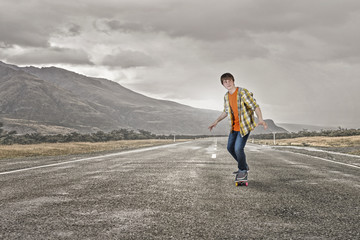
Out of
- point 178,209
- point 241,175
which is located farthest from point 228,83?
point 178,209

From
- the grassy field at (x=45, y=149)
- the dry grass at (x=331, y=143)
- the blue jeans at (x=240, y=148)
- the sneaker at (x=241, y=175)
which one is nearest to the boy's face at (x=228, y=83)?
the blue jeans at (x=240, y=148)

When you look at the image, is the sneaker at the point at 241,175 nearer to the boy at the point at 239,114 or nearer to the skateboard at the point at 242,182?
the skateboard at the point at 242,182

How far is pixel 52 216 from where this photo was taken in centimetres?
324

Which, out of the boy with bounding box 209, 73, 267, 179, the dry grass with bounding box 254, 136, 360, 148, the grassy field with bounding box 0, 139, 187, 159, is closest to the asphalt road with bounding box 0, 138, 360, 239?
the boy with bounding box 209, 73, 267, 179

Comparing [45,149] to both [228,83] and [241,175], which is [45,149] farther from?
[241,175]

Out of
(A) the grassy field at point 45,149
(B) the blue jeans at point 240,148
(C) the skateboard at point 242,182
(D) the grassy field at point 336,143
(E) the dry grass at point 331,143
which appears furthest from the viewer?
(E) the dry grass at point 331,143

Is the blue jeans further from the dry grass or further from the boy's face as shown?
the dry grass

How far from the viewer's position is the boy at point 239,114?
5781 millimetres

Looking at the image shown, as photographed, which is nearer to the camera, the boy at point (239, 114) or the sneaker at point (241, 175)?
the sneaker at point (241, 175)

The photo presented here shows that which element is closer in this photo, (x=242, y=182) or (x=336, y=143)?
(x=242, y=182)

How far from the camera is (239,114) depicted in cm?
588

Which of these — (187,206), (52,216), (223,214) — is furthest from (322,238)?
(52,216)

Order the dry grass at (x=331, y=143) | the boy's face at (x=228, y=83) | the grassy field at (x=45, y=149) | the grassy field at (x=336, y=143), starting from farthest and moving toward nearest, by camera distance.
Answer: the dry grass at (x=331, y=143) < the grassy field at (x=336, y=143) < the grassy field at (x=45, y=149) < the boy's face at (x=228, y=83)

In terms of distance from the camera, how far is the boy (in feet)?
19.0
